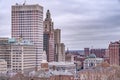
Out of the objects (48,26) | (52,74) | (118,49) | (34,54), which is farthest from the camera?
(48,26)

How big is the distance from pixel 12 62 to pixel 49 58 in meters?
21.7

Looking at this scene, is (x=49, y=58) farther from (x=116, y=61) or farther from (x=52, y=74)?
(x=52, y=74)

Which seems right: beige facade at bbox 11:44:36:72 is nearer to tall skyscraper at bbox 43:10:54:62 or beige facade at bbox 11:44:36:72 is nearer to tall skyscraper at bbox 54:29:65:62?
tall skyscraper at bbox 43:10:54:62

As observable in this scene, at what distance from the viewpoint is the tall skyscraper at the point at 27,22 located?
74.0m

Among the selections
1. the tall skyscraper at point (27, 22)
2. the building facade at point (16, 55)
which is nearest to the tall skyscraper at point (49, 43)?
the tall skyscraper at point (27, 22)

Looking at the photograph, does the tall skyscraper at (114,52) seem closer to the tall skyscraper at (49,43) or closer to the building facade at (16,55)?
the tall skyscraper at (49,43)

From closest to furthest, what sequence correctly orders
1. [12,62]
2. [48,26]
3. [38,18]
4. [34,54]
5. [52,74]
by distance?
[52,74], [12,62], [34,54], [38,18], [48,26]

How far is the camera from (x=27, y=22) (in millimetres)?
74812

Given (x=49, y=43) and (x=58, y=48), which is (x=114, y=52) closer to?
(x=49, y=43)

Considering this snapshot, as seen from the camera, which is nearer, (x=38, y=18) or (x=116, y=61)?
(x=38, y=18)

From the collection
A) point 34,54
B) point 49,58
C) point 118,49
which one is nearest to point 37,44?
point 34,54

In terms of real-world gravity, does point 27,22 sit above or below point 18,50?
above

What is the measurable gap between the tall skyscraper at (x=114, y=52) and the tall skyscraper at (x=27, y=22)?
56.0 ft

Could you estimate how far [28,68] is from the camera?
65688 mm
